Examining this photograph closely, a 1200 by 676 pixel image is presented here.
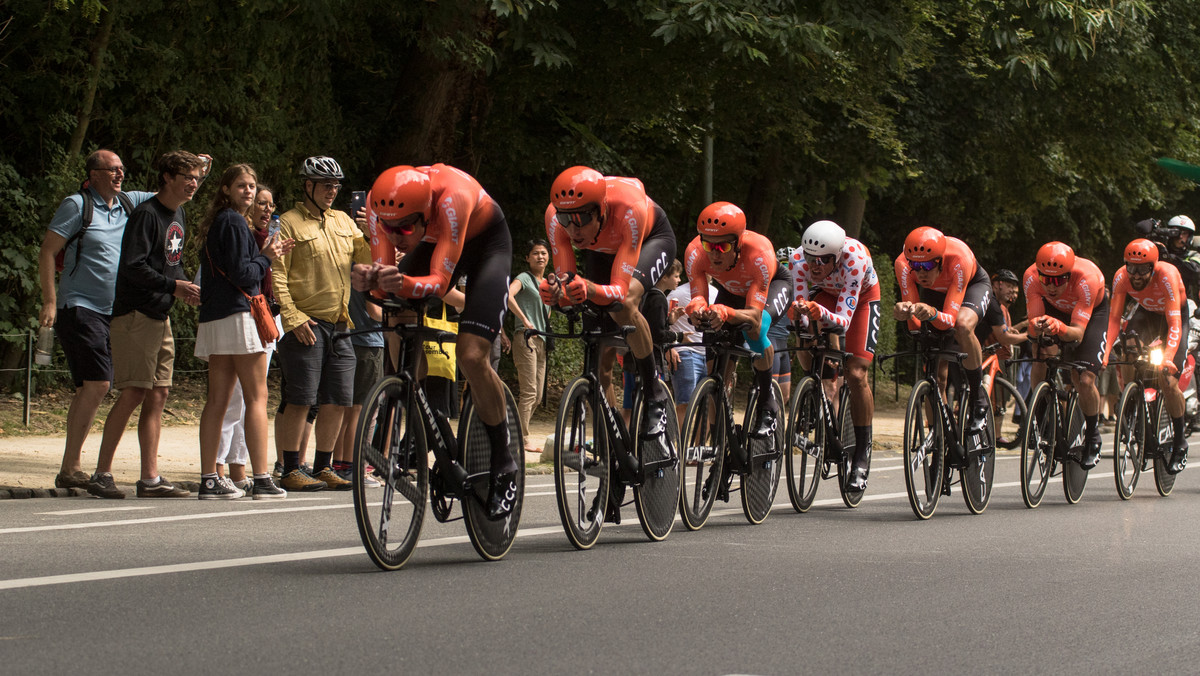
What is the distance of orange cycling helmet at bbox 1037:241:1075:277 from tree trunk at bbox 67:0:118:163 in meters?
9.02

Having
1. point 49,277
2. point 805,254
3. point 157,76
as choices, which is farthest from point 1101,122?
point 49,277

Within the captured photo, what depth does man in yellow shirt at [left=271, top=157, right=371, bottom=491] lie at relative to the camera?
1051 cm

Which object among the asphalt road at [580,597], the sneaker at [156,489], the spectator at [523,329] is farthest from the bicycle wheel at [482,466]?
the spectator at [523,329]

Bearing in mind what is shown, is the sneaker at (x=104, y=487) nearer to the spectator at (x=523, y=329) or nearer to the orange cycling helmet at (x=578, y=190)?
the orange cycling helmet at (x=578, y=190)

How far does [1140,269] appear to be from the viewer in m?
13.1

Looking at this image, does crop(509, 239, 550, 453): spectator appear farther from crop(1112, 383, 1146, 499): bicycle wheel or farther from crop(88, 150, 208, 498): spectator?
crop(1112, 383, 1146, 499): bicycle wheel

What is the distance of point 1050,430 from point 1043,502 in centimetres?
57

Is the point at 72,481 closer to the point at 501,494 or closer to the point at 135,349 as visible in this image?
the point at 135,349

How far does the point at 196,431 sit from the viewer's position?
50.0ft

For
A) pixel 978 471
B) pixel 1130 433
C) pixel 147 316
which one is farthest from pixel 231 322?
pixel 1130 433

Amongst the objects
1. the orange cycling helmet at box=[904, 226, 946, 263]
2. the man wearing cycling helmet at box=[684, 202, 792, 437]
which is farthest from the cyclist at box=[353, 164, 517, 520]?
the orange cycling helmet at box=[904, 226, 946, 263]

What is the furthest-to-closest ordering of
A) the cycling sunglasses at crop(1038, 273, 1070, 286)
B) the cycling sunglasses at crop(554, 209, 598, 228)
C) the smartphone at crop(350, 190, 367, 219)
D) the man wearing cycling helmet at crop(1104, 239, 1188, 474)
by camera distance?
the man wearing cycling helmet at crop(1104, 239, 1188, 474) < the cycling sunglasses at crop(1038, 273, 1070, 286) < the smartphone at crop(350, 190, 367, 219) < the cycling sunglasses at crop(554, 209, 598, 228)

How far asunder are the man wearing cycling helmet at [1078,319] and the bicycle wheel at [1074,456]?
0.06 meters

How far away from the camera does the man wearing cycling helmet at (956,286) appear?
1067 centimetres
